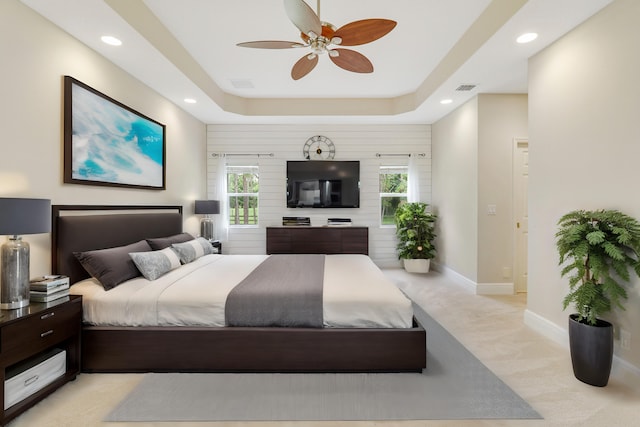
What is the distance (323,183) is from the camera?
5.62 metres

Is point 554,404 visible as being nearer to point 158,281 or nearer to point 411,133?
point 158,281

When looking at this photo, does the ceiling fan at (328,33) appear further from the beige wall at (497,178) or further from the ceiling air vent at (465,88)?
the beige wall at (497,178)

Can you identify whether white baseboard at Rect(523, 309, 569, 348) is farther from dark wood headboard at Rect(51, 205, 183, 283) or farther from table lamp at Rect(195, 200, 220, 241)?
table lamp at Rect(195, 200, 220, 241)

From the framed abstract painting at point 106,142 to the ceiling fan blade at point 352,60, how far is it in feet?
7.30

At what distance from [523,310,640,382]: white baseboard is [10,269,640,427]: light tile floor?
4cm

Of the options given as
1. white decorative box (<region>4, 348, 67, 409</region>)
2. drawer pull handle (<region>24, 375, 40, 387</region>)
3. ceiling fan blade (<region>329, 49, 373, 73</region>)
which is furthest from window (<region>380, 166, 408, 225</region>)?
drawer pull handle (<region>24, 375, 40, 387</region>)

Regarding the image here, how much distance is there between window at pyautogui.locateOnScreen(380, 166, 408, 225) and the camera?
5.79m

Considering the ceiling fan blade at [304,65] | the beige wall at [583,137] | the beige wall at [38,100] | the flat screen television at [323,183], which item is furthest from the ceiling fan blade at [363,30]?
the flat screen television at [323,183]

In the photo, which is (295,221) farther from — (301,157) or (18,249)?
(18,249)

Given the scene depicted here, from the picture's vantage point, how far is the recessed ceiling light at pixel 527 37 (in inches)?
103

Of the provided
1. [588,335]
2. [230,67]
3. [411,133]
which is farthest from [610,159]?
[230,67]

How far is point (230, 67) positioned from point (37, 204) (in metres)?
2.80

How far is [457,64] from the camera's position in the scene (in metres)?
3.32

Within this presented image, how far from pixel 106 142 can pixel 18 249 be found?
1423mm
